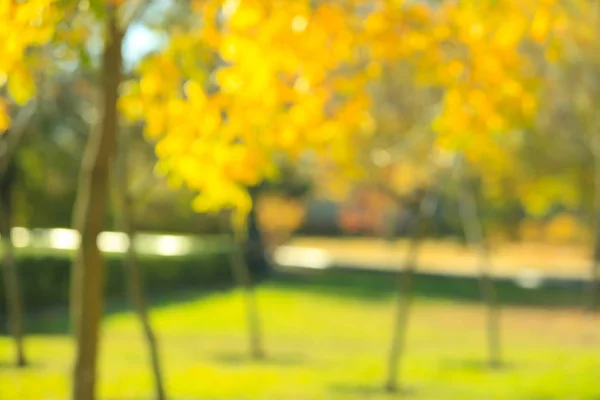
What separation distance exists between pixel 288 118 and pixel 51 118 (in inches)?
530

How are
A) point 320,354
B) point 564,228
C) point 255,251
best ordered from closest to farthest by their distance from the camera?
point 320,354
point 255,251
point 564,228

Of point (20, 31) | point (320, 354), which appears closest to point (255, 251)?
point (320, 354)

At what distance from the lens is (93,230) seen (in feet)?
19.7

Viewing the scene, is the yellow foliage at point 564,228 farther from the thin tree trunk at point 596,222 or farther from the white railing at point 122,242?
the white railing at point 122,242

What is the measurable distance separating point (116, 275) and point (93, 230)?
12.8 meters

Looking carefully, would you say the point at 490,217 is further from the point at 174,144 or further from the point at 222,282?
the point at 174,144

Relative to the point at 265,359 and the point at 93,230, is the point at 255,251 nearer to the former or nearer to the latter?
the point at 265,359

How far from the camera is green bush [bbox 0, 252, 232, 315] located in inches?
633

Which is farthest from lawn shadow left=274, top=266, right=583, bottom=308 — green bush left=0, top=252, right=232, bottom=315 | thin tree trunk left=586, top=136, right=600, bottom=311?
green bush left=0, top=252, right=232, bottom=315

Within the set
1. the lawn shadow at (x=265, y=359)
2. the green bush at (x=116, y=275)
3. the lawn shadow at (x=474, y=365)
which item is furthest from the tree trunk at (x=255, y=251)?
the lawn shadow at (x=474, y=365)

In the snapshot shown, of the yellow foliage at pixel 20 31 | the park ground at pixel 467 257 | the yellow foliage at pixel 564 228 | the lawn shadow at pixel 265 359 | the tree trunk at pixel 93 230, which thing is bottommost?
the park ground at pixel 467 257

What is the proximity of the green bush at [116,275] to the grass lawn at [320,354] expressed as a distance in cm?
92

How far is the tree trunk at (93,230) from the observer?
19.8 feet

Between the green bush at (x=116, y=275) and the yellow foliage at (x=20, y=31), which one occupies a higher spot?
the yellow foliage at (x=20, y=31)
